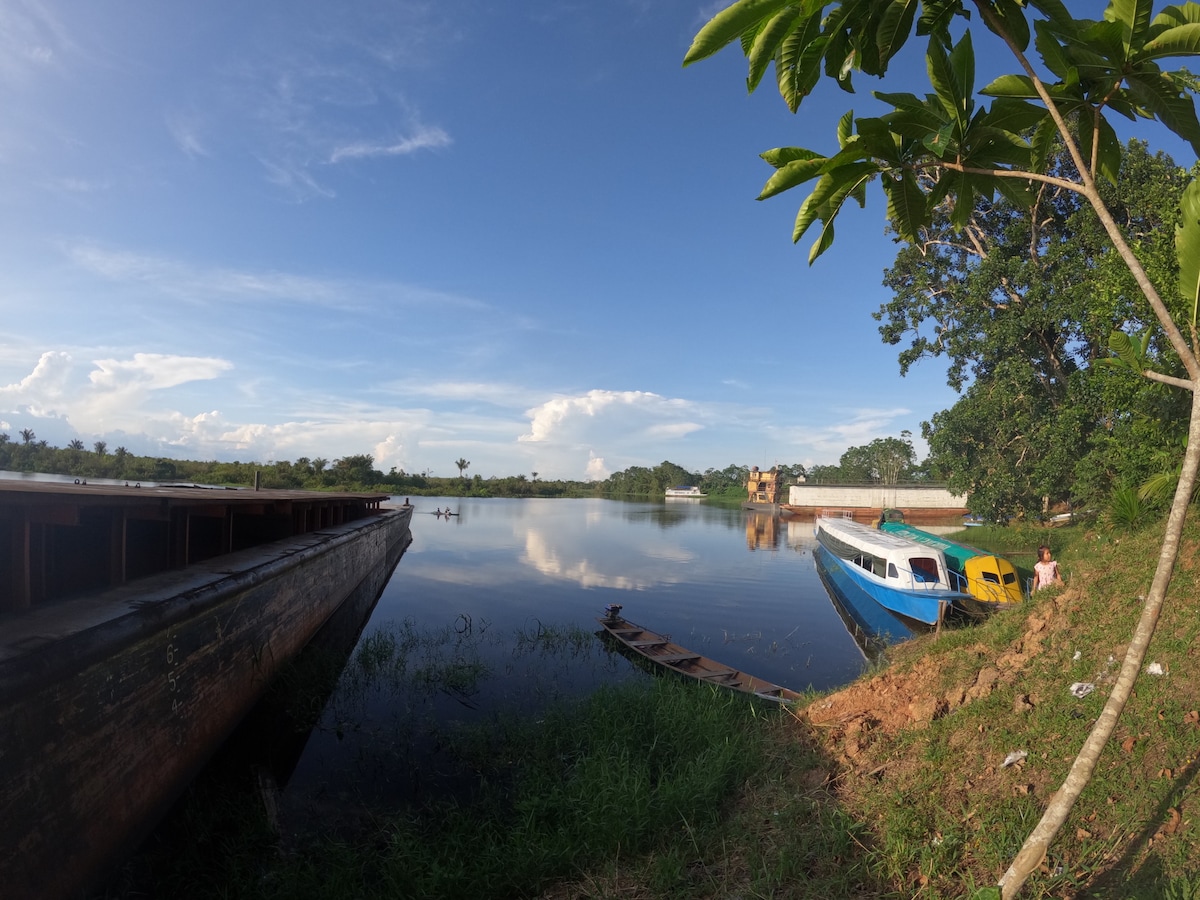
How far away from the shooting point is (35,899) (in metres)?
4.26

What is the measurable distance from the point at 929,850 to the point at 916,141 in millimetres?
4493

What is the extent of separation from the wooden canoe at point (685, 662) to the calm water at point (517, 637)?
0.54 metres

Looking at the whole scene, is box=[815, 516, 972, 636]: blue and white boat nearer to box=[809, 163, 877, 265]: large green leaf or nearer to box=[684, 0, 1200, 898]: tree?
box=[684, 0, 1200, 898]: tree

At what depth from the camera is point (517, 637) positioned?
15484 mm

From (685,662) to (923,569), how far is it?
8802 millimetres

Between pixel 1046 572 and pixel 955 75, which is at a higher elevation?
pixel 955 75

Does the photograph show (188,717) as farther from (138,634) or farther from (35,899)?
(35,899)

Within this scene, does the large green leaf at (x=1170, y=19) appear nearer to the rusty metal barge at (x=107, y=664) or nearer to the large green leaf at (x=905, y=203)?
the large green leaf at (x=905, y=203)

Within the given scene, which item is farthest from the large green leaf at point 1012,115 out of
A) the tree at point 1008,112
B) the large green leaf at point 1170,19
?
the large green leaf at point 1170,19

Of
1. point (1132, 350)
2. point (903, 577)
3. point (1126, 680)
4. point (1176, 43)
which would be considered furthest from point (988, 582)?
point (1176, 43)

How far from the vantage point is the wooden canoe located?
9984mm

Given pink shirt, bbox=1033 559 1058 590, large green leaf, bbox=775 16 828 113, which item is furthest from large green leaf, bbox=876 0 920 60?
pink shirt, bbox=1033 559 1058 590

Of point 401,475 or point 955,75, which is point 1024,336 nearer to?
point 955,75

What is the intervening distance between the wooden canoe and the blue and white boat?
6.09m
